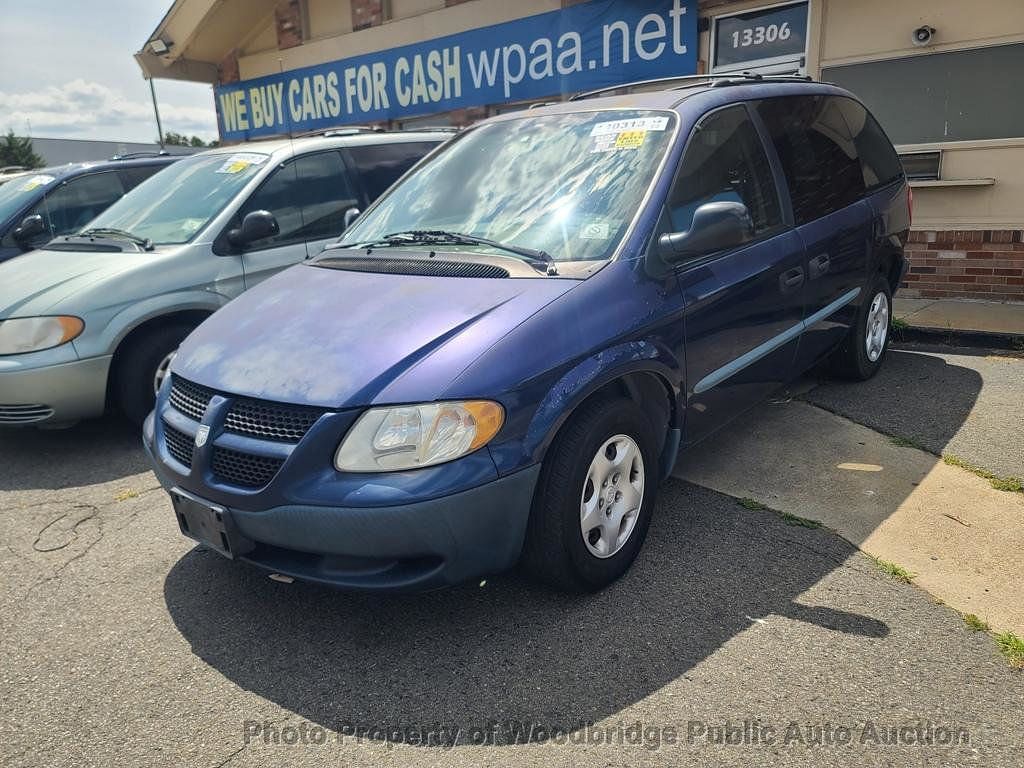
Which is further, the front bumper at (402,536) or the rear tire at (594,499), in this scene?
the rear tire at (594,499)

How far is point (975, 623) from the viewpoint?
107 inches

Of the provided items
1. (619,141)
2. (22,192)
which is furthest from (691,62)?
(22,192)

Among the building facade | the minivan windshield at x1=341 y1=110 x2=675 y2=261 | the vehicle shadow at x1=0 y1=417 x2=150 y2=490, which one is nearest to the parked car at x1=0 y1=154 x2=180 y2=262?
the vehicle shadow at x1=0 y1=417 x2=150 y2=490

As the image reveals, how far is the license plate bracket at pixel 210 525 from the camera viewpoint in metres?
2.66

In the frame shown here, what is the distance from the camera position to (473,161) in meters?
3.87

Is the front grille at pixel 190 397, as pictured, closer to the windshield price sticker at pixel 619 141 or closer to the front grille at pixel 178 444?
the front grille at pixel 178 444

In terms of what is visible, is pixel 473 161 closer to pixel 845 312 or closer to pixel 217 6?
pixel 845 312

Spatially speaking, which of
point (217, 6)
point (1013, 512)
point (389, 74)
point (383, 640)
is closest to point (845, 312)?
point (1013, 512)

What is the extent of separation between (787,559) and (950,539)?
0.73 meters

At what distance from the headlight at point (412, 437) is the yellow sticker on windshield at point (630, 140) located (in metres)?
1.53

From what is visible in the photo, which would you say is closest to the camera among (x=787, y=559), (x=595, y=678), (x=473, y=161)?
(x=595, y=678)

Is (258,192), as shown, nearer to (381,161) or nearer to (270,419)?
(381,161)

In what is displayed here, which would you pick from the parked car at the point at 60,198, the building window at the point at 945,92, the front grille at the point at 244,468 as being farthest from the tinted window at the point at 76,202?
the building window at the point at 945,92

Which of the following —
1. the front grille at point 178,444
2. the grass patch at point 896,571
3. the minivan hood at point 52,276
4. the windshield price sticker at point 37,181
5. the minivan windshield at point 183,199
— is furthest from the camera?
the windshield price sticker at point 37,181
